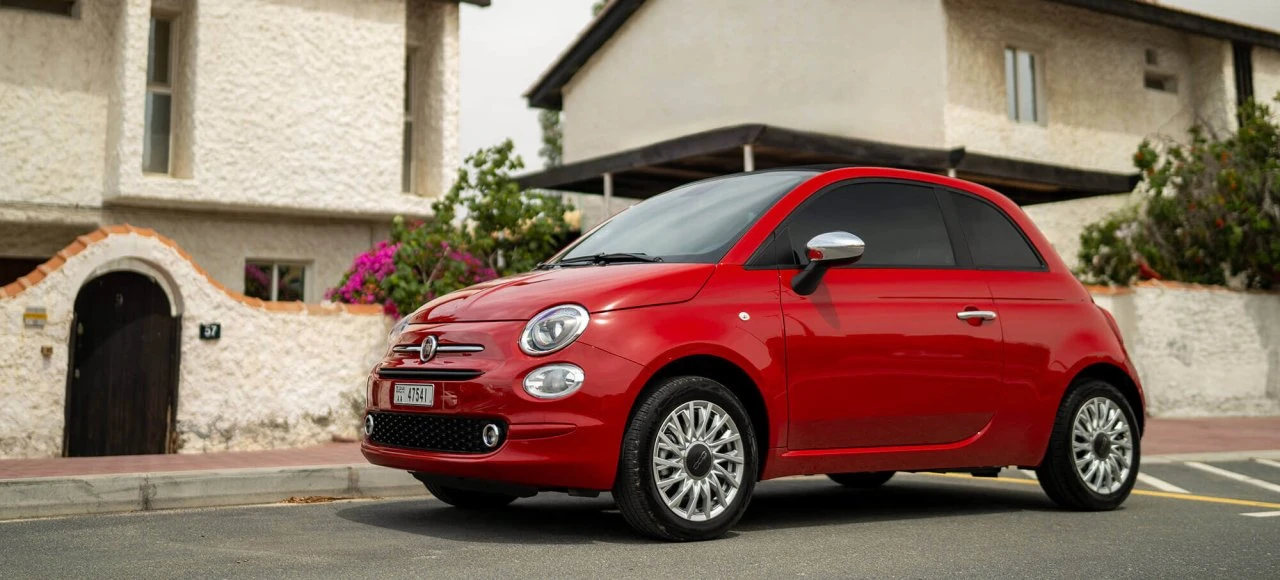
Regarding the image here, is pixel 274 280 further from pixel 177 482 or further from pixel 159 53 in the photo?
pixel 177 482

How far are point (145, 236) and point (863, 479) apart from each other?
634 centimetres

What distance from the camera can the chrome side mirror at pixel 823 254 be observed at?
19.6 ft

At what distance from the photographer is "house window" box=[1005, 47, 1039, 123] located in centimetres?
2003

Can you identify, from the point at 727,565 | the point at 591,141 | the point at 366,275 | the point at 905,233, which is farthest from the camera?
the point at 591,141

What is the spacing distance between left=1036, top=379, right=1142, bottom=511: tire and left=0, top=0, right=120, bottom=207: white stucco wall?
12689 millimetres

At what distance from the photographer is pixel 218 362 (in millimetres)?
10961

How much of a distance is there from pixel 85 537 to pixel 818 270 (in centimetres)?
373

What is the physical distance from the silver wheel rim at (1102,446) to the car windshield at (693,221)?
223 cm

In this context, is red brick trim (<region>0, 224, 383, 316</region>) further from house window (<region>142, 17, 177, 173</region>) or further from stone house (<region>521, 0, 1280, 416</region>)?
stone house (<region>521, 0, 1280, 416</region>)

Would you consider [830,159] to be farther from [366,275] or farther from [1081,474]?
[1081,474]

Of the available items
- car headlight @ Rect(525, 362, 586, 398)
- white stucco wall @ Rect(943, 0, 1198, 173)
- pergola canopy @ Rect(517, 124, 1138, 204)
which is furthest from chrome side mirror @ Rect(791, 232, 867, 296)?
white stucco wall @ Rect(943, 0, 1198, 173)

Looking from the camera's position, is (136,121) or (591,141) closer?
(136,121)

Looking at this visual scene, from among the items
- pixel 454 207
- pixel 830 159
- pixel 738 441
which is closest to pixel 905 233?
pixel 738 441

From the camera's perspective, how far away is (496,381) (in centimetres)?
538
